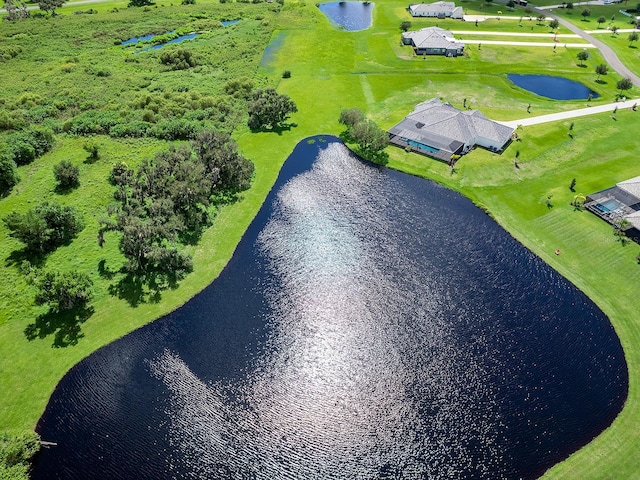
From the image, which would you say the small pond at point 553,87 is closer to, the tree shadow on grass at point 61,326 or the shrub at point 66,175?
the shrub at point 66,175

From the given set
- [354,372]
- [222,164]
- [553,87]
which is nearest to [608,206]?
[354,372]

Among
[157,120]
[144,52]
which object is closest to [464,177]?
[157,120]

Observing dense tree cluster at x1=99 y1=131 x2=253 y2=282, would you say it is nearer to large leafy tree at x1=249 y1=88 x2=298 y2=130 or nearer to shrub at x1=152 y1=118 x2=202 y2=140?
shrub at x1=152 y1=118 x2=202 y2=140

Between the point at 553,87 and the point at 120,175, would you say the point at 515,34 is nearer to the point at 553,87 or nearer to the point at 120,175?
the point at 553,87

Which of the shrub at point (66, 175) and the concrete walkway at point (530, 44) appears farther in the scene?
the concrete walkway at point (530, 44)

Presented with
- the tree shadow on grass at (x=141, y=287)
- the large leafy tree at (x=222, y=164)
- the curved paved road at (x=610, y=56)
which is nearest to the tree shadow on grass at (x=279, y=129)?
the large leafy tree at (x=222, y=164)

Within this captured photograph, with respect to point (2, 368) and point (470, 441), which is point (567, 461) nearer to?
point (470, 441)

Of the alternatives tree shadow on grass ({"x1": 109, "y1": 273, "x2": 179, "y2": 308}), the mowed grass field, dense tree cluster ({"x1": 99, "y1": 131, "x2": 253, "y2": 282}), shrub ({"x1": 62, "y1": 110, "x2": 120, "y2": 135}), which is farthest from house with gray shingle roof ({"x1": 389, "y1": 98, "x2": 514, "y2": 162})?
shrub ({"x1": 62, "y1": 110, "x2": 120, "y2": 135})
